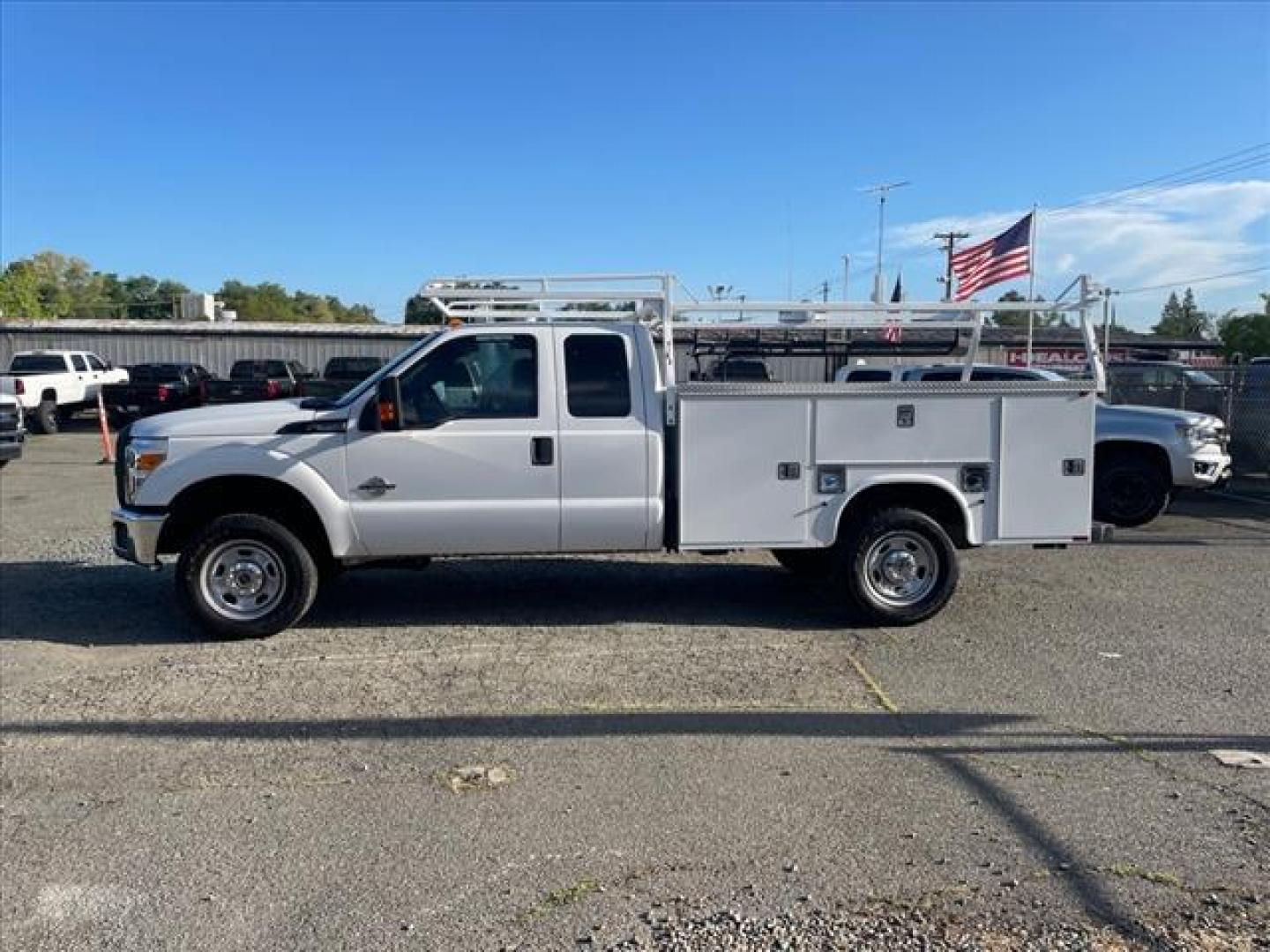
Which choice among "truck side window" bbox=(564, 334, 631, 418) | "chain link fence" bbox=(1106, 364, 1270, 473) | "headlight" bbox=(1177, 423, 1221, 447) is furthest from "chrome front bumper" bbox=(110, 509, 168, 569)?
"chain link fence" bbox=(1106, 364, 1270, 473)

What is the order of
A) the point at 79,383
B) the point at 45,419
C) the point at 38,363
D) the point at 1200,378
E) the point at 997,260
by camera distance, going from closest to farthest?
the point at 1200,378 < the point at 997,260 < the point at 45,419 < the point at 38,363 < the point at 79,383

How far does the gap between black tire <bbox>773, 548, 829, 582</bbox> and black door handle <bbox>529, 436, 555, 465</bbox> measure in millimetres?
1914

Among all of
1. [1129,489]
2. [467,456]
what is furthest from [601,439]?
[1129,489]

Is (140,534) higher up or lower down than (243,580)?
higher up

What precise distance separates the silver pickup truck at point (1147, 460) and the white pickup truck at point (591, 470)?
4915 millimetres

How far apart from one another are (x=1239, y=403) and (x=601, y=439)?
13.2 m

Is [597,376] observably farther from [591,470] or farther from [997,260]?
[997,260]

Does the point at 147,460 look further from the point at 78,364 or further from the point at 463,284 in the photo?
the point at 78,364

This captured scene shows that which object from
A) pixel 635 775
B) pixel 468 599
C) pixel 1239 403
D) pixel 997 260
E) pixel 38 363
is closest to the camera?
→ pixel 635 775

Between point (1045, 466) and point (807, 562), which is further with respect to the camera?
point (807, 562)

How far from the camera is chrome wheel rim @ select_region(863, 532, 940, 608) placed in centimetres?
714

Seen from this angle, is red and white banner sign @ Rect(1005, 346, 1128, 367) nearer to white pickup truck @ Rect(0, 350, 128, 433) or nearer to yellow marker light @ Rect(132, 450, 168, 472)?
yellow marker light @ Rect(132, 450, 168, 472)

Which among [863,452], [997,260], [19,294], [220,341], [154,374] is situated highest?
[19,294]

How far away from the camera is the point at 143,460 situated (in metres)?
6.73
